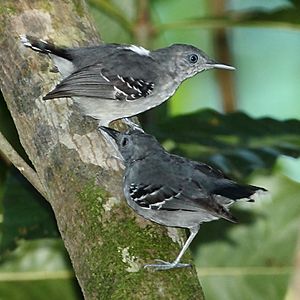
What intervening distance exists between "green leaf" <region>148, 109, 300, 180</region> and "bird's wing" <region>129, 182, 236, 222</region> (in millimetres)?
926

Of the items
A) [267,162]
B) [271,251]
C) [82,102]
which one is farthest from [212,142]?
[82,102]

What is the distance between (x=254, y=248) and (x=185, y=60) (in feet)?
3.57

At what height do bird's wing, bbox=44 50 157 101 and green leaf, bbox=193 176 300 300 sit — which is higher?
bird's wing, bbox=44 50 157 101

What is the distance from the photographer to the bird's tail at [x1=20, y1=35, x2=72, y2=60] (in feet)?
13.0

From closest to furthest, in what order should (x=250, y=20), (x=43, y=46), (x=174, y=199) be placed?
(x=174, y=199) → (x=43, y=46) → (x=250, y=20)

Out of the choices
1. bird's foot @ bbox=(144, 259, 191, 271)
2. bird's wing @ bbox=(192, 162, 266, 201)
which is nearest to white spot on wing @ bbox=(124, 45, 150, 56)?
bird's wing @ bbox=(192, 162, 266, 201)

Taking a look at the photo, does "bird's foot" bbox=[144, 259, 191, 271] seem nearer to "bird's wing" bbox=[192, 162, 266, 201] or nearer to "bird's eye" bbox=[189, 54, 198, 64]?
"bird's wing" bbox=[192, 162, 266, 201]

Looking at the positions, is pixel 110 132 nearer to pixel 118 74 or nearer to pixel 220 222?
pixel 118 74

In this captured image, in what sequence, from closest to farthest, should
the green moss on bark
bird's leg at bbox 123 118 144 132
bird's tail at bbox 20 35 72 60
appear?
1. the green moss on bark
2. bird's tail at bbox 20 35 72 60
3. bird's leg at bbox 123 118 144 132

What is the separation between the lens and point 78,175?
3703mm

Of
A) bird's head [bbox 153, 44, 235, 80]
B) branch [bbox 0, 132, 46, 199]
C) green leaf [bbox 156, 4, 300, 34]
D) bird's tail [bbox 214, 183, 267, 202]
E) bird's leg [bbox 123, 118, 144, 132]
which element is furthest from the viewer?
green leaf [bbox 156, 4, 300, 34]

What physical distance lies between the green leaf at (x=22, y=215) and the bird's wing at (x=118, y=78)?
81 cm

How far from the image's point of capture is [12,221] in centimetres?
474

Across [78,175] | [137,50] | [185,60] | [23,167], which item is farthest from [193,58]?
[78,175]
